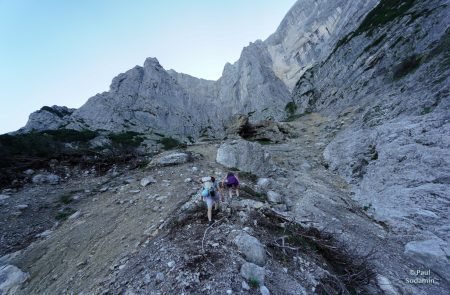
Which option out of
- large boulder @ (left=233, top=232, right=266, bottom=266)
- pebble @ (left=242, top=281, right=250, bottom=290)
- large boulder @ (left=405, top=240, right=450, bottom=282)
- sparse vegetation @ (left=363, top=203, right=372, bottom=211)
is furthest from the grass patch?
pebble @ (left=242, top=281, right=250, bottom=290)

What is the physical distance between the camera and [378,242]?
746cm

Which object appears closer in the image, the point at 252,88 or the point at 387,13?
the point at 387,13

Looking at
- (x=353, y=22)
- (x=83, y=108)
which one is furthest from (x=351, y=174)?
(x=83, y=108)

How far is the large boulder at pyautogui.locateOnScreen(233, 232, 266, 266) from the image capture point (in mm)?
4949

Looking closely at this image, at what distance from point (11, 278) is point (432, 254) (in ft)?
40.4

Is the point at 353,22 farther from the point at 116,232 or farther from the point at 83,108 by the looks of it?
the point at 83,108

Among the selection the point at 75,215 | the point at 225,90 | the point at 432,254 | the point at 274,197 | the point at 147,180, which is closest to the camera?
the point at 432,254

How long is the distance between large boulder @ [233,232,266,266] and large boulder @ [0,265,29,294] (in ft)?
20.4

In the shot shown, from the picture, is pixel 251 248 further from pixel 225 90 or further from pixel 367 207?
pixel 225 90

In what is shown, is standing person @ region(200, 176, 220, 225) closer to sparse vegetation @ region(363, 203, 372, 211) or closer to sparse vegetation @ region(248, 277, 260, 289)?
sparse vegetation @ region(248, 277, 260, 289)

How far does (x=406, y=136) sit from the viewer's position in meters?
11.4

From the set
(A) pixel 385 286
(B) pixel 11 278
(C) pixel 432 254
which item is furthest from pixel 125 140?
(C) pixel 432 254

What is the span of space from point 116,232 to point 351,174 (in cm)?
1252

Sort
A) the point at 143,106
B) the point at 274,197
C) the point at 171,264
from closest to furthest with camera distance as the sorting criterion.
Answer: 1. the point at 171,264
2. the point at 274,197
3. the point at 143,106
